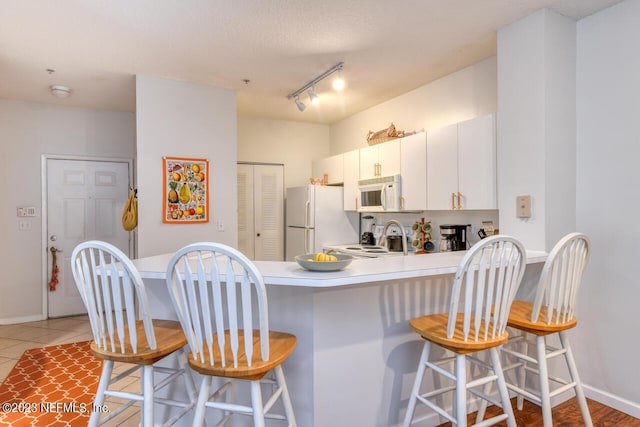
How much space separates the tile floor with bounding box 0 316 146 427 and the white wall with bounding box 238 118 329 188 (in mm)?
2624

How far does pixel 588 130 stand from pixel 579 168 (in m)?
0.24

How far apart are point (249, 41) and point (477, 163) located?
1.88m

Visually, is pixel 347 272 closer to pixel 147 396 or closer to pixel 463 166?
pixel 147 396

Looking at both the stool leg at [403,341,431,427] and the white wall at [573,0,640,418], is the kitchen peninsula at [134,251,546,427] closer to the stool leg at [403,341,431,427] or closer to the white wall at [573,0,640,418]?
the stool leg at [403,341,431,427]

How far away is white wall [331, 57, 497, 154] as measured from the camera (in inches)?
125

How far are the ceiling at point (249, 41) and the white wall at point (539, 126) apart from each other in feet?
0.53

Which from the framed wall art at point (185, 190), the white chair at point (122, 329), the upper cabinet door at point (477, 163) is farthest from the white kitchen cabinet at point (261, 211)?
the white chair at point (122, 329)

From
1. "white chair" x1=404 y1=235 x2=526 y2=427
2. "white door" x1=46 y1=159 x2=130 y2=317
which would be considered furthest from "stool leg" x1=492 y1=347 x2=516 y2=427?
"white door" x1=46 y1=159 x2=130 y2=317

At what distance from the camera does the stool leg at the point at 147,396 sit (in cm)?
156

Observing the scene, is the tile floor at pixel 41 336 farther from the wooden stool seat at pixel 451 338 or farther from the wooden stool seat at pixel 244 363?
the wooden stool seat at pixel 451 338

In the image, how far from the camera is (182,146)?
3621 mm

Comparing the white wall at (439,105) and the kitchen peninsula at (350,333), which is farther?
the white wall at (439,105)

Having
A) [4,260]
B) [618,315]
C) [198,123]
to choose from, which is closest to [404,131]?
[198,123]

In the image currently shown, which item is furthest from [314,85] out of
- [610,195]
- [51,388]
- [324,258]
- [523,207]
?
[51,388]
